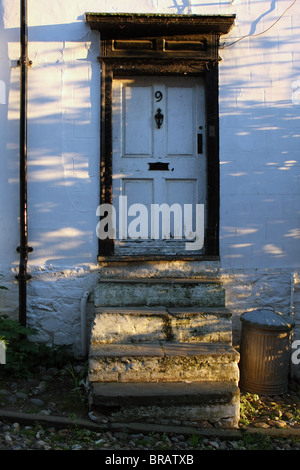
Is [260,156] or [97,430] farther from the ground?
[260,156]

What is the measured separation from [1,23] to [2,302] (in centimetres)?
298

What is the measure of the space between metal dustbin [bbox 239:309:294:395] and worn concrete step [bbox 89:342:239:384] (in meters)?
0.61

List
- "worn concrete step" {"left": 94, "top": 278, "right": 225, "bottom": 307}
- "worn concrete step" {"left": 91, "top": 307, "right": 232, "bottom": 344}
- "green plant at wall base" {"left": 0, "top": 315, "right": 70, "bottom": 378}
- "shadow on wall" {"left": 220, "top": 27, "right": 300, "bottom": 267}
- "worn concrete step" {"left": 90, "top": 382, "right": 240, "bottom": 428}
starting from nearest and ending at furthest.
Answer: "worn concrete step" {"left": 90, "top": 382, "right": 240, "bottom": 428} < "worn concrete step" {"left": 91, "top": 307, "right": 232, "bottom": 344} < "green plant at wall base" {"left": 0, "top": 315, "right": 70, "bottom": 378} < "worn concrete step" {"left": 94, "top": 278, "right": 225, "bottom": 307} < "shadow on wall" {"left": 220, "top": 27, "right": 300, "bottom": 267}

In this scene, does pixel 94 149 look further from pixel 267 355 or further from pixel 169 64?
pixel 267 355

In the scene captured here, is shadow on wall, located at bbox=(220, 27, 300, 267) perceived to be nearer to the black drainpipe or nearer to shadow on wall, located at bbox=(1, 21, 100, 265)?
shadow on wall, located at bbox=(1, 21, 100, 265)

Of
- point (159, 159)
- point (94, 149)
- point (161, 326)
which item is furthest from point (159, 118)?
point (161, 326)

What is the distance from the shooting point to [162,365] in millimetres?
3768

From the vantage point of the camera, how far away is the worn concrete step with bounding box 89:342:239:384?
12.2ft

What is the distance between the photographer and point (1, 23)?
4832 mm

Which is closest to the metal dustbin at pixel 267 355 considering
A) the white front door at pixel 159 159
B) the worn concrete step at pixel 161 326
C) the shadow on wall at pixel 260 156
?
the worn concrete step at pixel 161 326

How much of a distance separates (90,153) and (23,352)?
216 cm

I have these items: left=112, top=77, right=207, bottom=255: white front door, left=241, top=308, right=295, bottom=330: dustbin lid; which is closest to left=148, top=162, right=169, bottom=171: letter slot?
left=112, top=77, right=207, bottom=255: white front door
